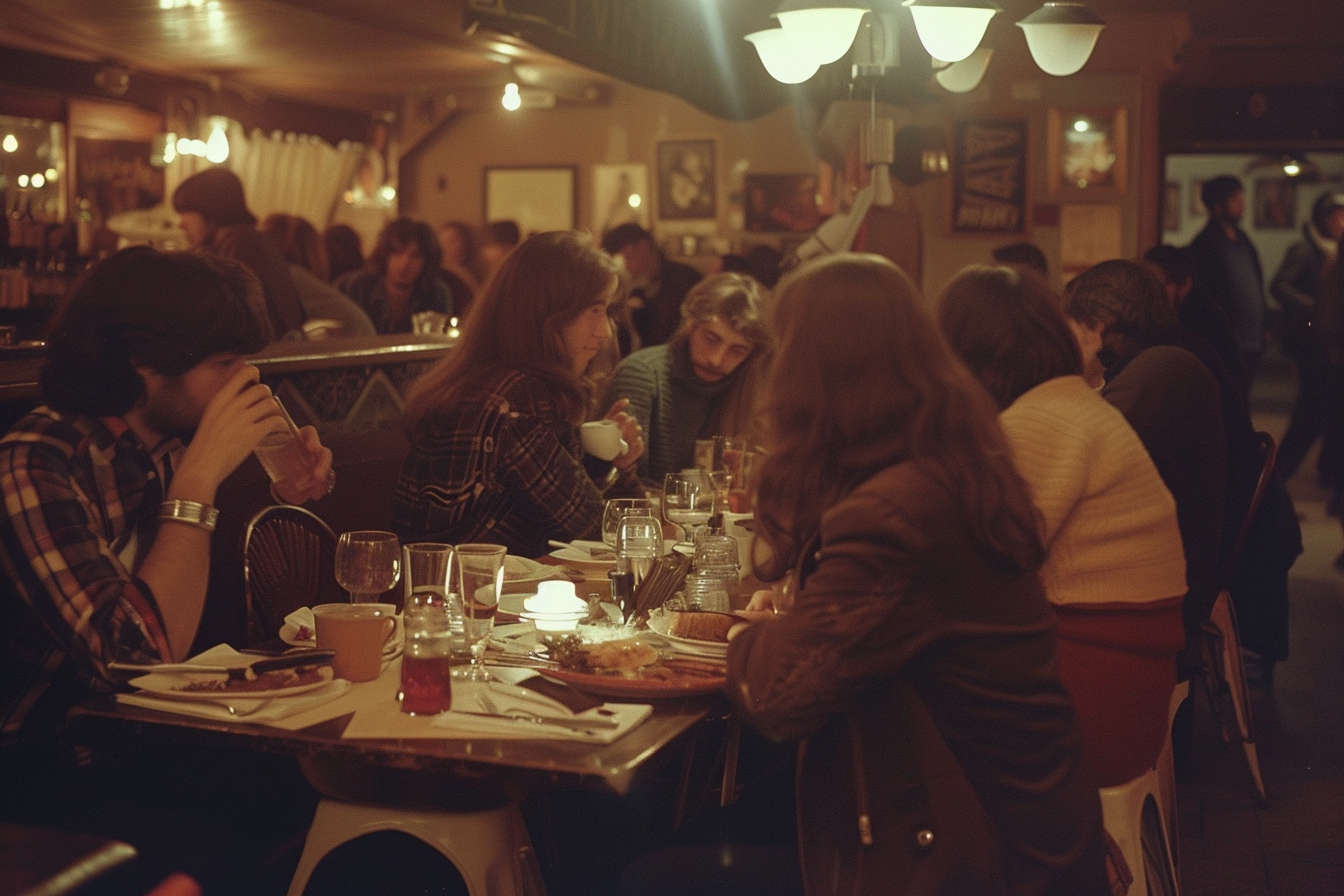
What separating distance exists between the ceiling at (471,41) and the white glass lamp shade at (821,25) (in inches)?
26.9

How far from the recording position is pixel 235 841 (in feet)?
7.18

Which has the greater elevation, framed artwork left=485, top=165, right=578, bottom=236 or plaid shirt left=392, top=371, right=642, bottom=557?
framed artwork left=485, top=165, right=578, bottom=236

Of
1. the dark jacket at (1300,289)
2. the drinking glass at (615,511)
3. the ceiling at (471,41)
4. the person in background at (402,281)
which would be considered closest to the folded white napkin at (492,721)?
the drinking glass at (615,511)

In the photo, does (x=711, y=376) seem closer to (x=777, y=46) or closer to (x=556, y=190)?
(x=777, y=46)

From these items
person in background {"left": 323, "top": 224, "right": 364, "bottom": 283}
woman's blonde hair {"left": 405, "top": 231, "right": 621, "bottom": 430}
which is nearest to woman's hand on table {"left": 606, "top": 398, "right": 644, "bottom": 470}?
woman's blonde hair {"left": 405, "top": 231, "right": 621, "bottom": 430}

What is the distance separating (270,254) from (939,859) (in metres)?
4.60

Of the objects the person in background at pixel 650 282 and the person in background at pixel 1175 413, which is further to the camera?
the person in background at pixel 650 282

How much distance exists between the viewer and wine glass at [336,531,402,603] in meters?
2.22

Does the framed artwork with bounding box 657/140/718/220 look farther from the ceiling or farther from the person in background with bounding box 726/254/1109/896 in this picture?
the person in background with bounding box 726/254/1109/896

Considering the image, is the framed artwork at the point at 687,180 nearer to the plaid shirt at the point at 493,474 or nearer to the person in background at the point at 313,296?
the person in background at the point at 313,296

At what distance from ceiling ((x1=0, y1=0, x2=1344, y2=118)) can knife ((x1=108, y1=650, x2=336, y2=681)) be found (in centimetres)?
222

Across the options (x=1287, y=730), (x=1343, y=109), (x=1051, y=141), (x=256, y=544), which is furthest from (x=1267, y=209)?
(x=256, y=544)

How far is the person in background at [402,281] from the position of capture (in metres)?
6.96

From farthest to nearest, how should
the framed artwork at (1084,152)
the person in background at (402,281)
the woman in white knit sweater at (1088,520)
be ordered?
the framed artwork at (1084,152) → the person in background at (402,281) → the woman in white knit sweater at (1088,520)
